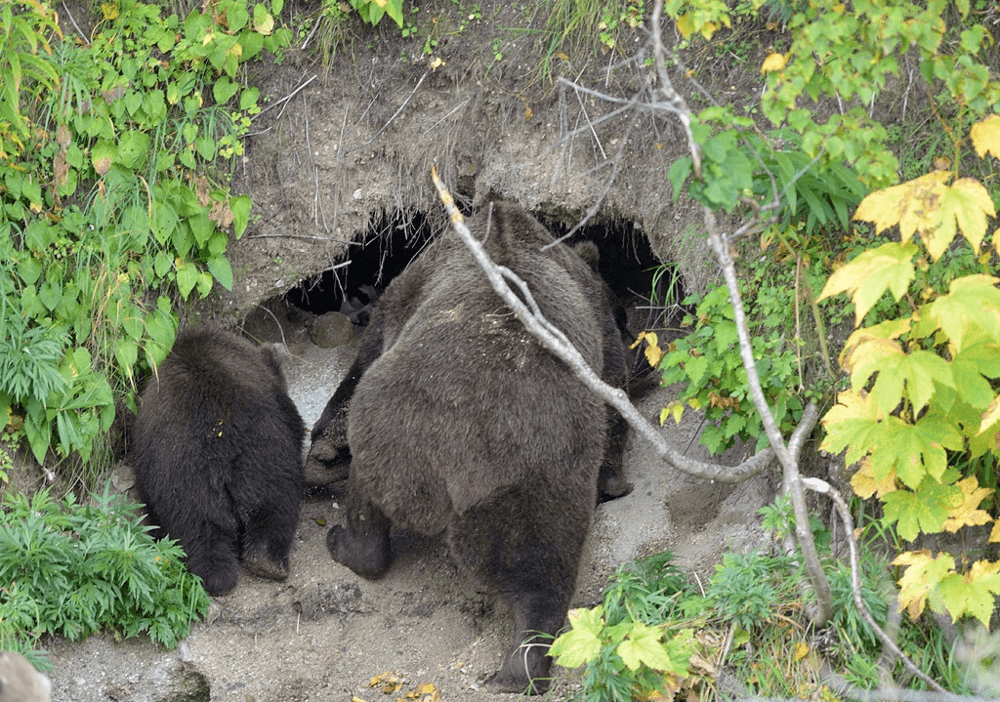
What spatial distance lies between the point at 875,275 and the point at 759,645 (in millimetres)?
1636

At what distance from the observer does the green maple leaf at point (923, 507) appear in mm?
4121

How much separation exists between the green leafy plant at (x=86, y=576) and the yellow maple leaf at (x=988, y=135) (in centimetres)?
420

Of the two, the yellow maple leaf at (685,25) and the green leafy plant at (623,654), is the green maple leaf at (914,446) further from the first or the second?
the yellow maple leaf at (685,25)

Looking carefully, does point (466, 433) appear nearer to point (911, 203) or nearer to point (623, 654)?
point (623, 654)

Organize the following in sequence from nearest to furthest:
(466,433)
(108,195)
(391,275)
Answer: (466,433), (108,195), (391,275)

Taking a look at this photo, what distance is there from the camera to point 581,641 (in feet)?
13.8

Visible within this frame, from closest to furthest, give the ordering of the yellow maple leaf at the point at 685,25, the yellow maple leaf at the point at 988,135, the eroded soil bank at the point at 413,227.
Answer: the yellow maple leaf at the point at 988,135 < the yellow maple leaf at the point at 685,25 < the eroded soil bank at the point at 413,227

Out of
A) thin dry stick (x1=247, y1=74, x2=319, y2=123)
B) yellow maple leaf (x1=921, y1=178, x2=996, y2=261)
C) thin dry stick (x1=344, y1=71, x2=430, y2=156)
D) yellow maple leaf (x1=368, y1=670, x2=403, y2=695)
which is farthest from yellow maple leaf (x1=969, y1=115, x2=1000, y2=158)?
thin dry stick (x1=247, y1=74, x2=319, y2=123)

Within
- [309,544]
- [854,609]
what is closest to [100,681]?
[309,544]

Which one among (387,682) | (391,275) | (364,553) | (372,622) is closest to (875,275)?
(387,682)

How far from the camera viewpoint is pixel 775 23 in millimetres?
5480

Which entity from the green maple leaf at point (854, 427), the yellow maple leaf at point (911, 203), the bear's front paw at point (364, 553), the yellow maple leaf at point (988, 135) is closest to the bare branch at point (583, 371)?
the green maple leaf at point (854, 427)

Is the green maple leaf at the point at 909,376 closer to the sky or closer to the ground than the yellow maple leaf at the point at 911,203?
closer to the ground

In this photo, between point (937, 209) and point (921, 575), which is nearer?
point (937, 209)
